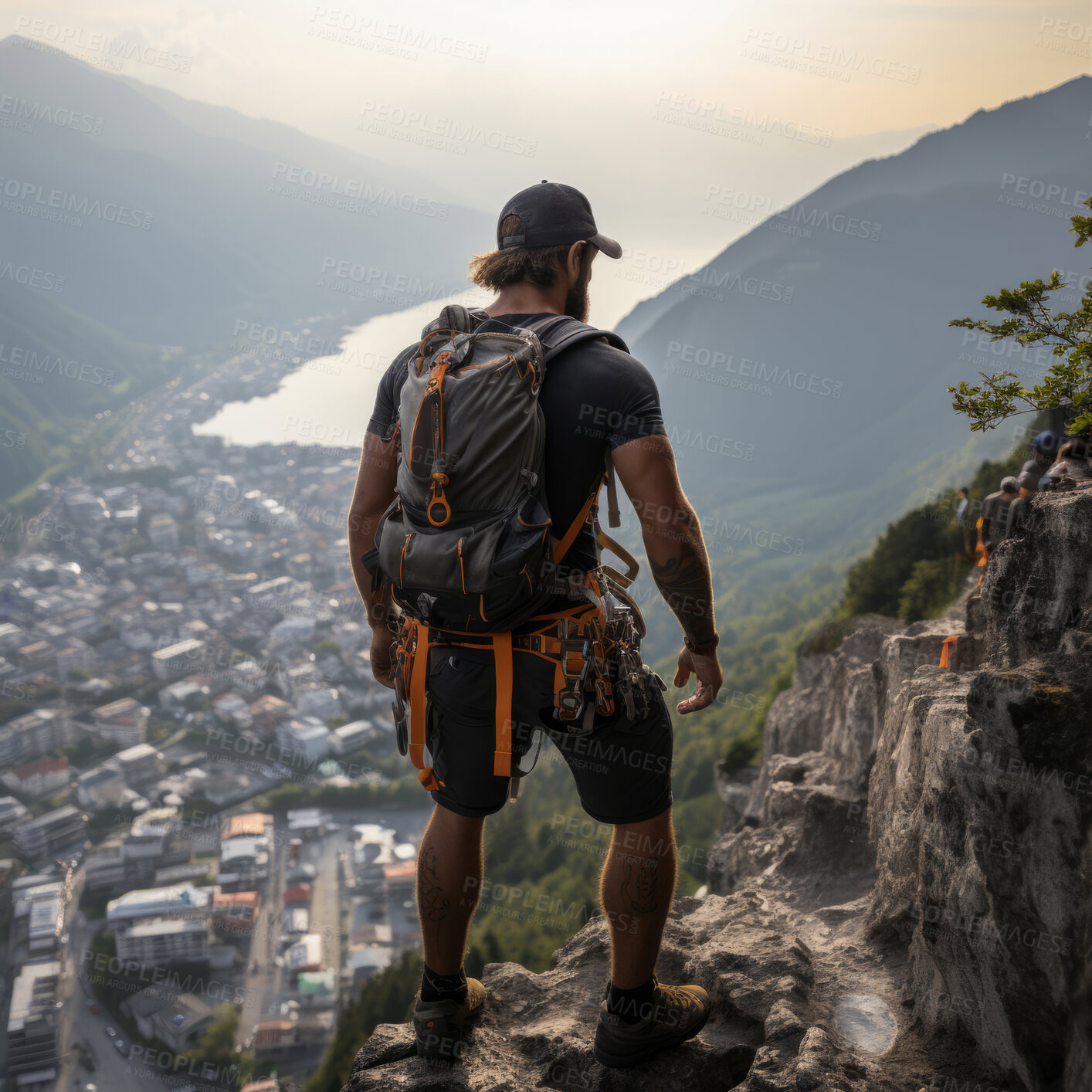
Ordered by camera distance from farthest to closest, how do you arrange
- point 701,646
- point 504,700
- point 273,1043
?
point 273,1043 → point 701,646 → point 504,700

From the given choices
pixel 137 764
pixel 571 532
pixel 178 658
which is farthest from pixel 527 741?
pixel 178 658

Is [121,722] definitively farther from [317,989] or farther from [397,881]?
[317,989]

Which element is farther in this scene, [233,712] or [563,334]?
[233,712]

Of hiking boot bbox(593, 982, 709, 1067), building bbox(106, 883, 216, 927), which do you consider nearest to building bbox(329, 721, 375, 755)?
building bbox(106, 883, 216, 927)

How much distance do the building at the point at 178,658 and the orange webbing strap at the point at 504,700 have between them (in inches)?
2189

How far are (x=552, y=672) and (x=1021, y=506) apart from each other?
491 cm

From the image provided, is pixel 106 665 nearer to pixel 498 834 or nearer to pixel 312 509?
pixel 312 509

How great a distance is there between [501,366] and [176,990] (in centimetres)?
3624

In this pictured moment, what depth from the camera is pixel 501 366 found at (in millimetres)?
2664

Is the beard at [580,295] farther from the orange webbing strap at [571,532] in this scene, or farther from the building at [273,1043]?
the building at [273,1043]

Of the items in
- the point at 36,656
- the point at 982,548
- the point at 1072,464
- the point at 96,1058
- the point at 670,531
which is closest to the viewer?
the point at 670,531

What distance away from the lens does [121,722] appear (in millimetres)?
45594

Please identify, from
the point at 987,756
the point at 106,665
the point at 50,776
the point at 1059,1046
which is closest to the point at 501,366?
the point at 987,756

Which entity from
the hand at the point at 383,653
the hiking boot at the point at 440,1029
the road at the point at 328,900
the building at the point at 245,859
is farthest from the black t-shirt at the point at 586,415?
the building at the point at 245,859
